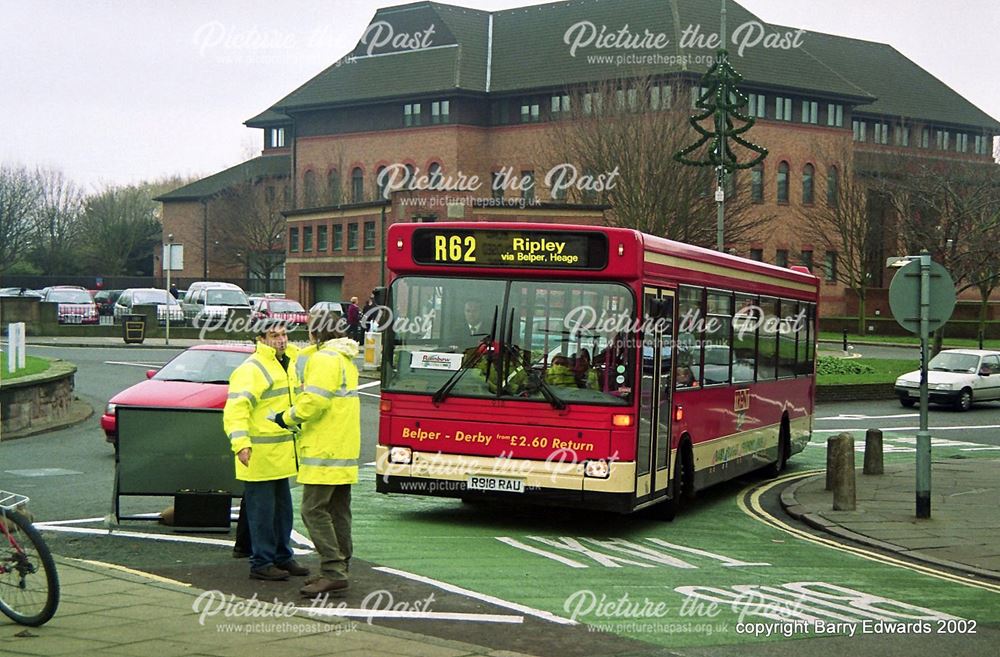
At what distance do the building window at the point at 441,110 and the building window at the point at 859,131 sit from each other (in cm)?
2889

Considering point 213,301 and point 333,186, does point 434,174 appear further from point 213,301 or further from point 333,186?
point 213,301

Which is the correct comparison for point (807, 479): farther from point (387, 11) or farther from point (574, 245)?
point (387, 11)

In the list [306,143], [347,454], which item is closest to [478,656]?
[347,454]

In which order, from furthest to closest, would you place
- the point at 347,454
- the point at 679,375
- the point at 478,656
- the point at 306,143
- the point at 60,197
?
the point at 60,197 → the point at 306,143 → the point at 679,375 → the point at 347,454 → the point at 478,656

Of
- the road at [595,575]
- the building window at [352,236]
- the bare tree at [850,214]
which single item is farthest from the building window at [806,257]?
the road at [595,575]

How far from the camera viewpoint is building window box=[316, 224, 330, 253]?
75.2 metres

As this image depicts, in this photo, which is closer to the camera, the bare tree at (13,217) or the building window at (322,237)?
the building window at (322,237)

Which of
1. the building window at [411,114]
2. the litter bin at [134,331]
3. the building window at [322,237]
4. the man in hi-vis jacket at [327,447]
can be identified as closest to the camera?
the man in hi-vis jacket at [327,447]

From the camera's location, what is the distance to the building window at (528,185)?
3019 inches

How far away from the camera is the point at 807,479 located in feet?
63.0

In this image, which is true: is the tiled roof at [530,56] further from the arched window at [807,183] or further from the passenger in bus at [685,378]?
the passenger in bus at [685,378]

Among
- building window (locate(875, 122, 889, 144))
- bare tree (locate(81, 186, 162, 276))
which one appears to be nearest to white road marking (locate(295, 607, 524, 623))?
building window (locate(875, 122, 889, 144))

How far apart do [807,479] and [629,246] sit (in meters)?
8.00

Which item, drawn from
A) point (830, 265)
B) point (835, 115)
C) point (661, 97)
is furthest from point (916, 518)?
point (835, 115)
